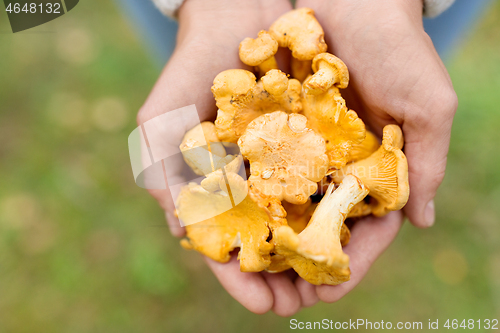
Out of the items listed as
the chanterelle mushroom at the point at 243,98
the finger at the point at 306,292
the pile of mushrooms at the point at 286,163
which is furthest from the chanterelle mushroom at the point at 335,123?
the finger at the point at 306,292

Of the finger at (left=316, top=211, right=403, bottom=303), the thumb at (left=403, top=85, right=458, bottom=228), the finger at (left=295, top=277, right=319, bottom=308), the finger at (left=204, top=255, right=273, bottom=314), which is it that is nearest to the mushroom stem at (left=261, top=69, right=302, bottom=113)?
the thumb at (left=403, top=85, right=458, bottom=228)

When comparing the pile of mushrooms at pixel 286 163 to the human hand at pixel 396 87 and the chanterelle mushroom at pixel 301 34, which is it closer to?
the chanterelle mushroom at pixel 301 34

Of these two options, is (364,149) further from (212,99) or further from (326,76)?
(212,99)

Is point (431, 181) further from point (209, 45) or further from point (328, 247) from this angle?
point (209, 45)

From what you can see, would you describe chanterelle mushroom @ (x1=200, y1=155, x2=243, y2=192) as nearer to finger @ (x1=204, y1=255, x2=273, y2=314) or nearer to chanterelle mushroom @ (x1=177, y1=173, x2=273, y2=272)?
chanterelle mushroom @ (x1=177, y1=173, x2=273, y2=272)

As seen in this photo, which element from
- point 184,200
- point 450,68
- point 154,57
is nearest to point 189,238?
point 184,200

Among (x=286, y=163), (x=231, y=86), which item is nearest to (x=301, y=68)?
(x=231, y=86)
